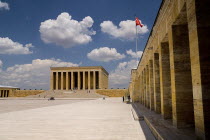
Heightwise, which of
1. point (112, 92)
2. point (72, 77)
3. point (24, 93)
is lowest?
point (24, 93)

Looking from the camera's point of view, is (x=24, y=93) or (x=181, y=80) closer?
(x=181, y=80)

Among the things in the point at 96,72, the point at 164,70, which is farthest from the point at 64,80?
the point at 164,70

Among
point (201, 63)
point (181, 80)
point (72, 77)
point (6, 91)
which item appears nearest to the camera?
point (201, 63)

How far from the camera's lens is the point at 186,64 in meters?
7.34

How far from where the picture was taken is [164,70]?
31.9 feet

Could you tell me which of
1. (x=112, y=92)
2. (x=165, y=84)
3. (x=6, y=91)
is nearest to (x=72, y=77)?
(x=112, y=92)

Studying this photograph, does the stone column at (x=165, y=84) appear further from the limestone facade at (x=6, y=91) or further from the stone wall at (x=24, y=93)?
the limestone facade at (x=6, y=91)

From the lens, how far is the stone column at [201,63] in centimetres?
479

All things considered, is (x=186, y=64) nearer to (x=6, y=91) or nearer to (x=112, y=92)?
(x=112, y=92)

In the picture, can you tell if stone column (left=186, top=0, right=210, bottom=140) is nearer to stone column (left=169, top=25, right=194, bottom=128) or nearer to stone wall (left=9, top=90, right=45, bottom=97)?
stone column (left=169, top=25, right=194, bottom=128)

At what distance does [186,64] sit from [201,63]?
2.58 metres

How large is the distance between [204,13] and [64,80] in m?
74.9

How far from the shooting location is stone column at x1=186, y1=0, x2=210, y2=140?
4.79m

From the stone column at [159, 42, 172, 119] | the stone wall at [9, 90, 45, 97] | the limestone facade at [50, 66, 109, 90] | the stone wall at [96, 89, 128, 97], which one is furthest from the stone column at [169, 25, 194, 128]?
the stone wall at [9, 90, 45, 97]
